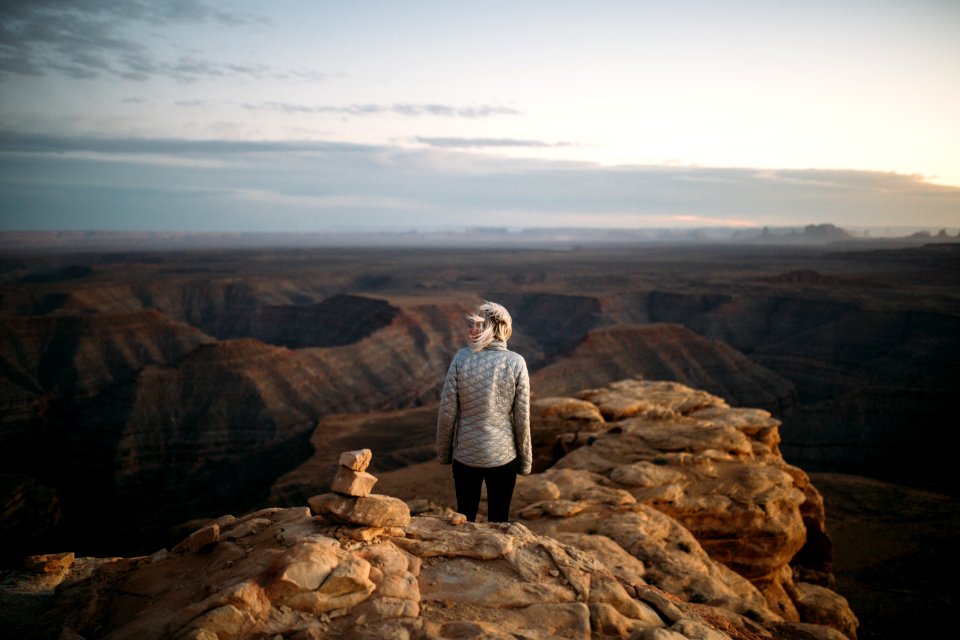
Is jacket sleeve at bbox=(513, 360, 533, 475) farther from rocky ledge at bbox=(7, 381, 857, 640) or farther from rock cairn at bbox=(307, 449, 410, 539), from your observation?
rock cairn at bbox=(307, 449, 410, 539)

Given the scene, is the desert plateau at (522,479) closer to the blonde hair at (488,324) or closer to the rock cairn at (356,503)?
the rock cairn at (356,503)

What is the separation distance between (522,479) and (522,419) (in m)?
5.96

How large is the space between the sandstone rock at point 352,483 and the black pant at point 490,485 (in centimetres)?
92

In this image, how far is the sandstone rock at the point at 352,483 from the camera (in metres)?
4.75

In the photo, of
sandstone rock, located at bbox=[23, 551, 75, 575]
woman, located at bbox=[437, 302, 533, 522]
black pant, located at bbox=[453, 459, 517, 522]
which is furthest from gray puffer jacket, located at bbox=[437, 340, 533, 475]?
sandstone rock, located at bbox=[23, 551, 75, 575]

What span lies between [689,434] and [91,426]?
42.8 metres

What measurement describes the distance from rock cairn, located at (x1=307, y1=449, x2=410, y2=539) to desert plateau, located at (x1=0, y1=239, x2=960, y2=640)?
0.08 m

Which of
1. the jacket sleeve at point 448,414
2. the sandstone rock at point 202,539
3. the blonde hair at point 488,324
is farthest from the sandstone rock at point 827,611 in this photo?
the sandstone rock at point 202,539

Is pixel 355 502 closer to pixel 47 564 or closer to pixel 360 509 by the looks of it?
pixel 360 509

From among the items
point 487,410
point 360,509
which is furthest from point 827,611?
point 360,509

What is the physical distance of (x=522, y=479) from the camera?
10.9 m

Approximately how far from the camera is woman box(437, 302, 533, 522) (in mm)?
5195

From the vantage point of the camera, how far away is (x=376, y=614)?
3994mm

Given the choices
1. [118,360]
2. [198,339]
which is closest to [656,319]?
[198,339]
